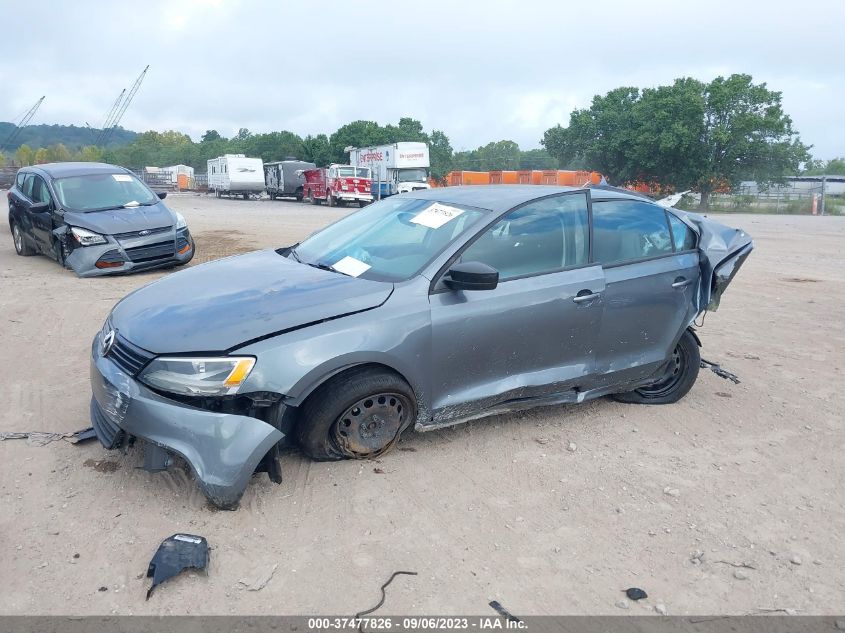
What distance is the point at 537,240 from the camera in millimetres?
4250

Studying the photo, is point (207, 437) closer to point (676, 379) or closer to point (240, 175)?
point (676, 379)

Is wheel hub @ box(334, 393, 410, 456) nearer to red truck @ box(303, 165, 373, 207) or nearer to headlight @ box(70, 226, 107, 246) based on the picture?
headlight @ box(70, 226, 107, 246)

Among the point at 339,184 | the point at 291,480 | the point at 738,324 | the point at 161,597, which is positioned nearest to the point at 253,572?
the point at 161,597

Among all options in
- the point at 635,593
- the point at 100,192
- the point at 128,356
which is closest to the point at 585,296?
the point at 635,593

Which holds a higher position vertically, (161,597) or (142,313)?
(142,313)

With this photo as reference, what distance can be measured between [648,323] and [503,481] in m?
1.62

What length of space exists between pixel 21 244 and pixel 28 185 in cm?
112

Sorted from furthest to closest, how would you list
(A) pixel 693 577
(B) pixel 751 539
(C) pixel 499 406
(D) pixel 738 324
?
(D) pixel 738 324 → (C) pixel 499 406 → (B) pixel 751 539 → (A) pixel 693 577

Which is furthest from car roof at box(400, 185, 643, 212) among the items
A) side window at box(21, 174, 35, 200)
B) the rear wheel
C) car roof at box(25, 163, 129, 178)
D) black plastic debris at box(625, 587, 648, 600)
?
the rear wheel

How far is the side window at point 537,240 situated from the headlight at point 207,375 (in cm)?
142

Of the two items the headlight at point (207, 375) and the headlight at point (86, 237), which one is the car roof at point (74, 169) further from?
the headlight at point (207, 375)

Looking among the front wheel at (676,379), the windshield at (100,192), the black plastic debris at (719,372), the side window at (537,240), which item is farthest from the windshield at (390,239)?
the windshield at (100,192)

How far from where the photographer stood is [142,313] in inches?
145

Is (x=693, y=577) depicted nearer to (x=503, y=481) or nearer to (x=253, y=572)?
(x=503, y=481)
